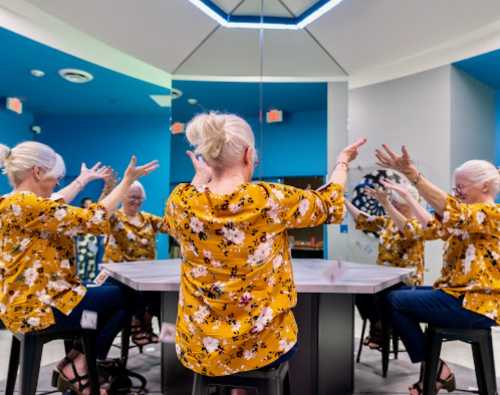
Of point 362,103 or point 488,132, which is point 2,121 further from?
point 488,132

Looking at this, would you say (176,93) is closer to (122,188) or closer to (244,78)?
(244,78)

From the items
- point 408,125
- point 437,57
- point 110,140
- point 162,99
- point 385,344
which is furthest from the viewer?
point 110,140

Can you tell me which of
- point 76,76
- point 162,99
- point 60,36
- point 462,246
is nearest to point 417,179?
point 462,246

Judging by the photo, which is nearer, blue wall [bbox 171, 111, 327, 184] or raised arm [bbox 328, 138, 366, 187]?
raised arm [bbox 328, 138, 366, 187]

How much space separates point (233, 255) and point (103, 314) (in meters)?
1.20

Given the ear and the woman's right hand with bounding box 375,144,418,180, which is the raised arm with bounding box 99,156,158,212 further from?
the woman's right hand with bounding box 375,144,418,180

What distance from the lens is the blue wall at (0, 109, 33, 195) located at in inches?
247

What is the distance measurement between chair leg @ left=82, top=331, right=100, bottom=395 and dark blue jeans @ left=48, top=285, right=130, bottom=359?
0.08 meters

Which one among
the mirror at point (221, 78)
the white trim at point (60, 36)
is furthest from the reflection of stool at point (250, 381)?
the white trim at point (60, 36)

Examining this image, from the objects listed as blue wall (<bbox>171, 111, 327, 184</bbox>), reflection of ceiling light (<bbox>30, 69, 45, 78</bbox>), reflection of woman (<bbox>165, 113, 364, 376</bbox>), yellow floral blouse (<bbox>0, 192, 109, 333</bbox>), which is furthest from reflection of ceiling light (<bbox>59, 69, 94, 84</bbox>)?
reflection of woman (<bbox>165, 113, 364, 376</bbox>)

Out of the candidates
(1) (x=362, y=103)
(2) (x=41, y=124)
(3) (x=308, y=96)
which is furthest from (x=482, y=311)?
(2) (x=41, y=124)

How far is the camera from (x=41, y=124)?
7.49 metres

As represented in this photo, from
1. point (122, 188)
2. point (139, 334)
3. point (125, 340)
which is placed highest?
point (122, 188)

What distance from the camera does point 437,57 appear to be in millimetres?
4719
